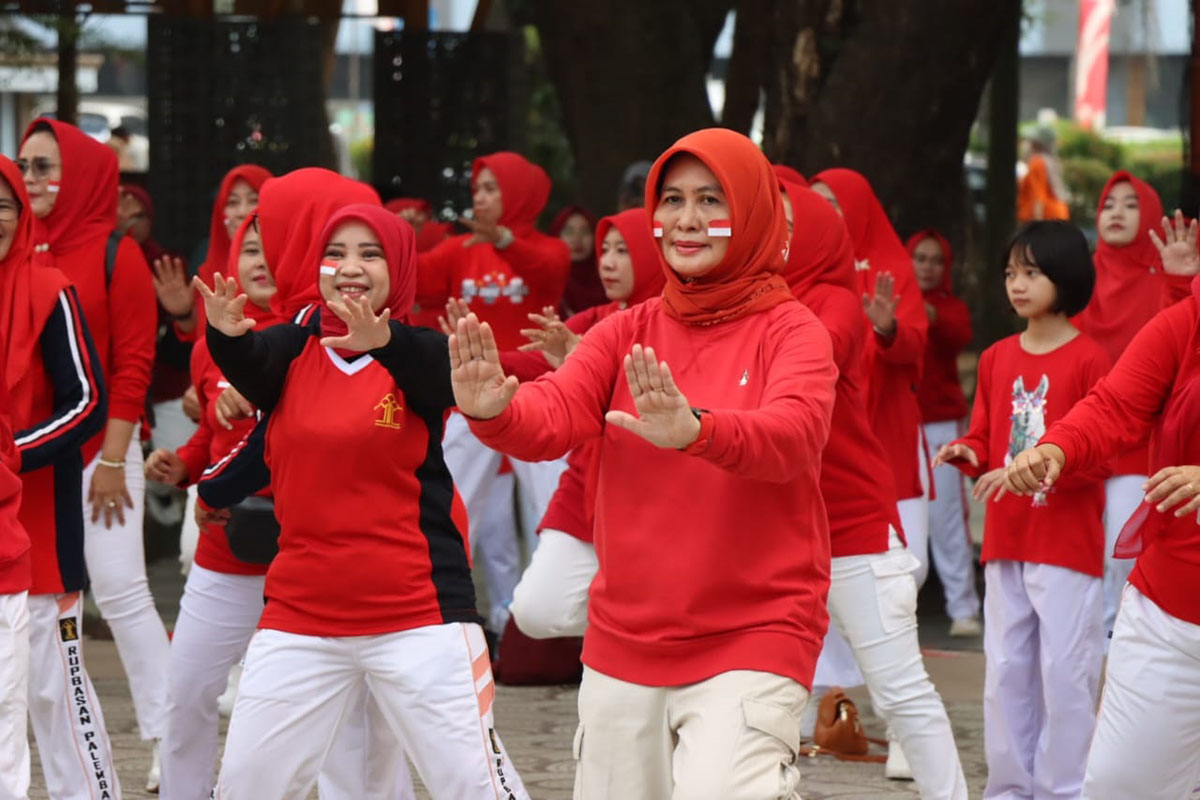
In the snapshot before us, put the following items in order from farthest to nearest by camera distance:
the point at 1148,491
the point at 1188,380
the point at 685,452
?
1. the point at 1188,380
2. the point at 1148,491
3. the point at 685,452

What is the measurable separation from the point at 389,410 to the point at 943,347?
5.40m

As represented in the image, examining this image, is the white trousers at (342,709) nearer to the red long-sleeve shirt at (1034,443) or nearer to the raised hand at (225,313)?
the raised hand at (225,313)

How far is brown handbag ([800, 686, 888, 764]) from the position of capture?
23.4 ft

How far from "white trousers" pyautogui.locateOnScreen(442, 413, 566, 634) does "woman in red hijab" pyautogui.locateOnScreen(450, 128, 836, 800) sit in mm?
3932

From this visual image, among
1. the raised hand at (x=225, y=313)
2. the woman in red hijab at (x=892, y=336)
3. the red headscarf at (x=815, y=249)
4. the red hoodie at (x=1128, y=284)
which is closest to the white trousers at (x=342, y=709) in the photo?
the raised hand at (x=225, y=313)

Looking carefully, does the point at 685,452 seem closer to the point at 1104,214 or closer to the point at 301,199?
the point at 301,199

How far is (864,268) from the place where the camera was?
7676 millimetres

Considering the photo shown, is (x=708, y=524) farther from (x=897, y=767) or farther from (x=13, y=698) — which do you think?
(x=897, y=767)

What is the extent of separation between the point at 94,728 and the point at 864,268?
136 inches

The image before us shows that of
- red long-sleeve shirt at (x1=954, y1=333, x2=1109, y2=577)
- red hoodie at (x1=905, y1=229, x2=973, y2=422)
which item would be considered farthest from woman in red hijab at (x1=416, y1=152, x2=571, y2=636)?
Answer: red long-sleeve shirt at (x1=954, y1=333, x2=1109, y2=577)

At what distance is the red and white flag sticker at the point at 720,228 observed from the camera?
4.16 meters

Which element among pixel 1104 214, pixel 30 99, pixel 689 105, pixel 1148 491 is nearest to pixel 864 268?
pixel 1104 214

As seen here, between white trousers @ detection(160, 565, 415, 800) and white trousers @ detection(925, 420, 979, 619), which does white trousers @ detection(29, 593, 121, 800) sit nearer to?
white trousers @ detection(160, 565, 415, 800)

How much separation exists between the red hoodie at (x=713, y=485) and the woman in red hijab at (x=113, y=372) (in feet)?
9.07
